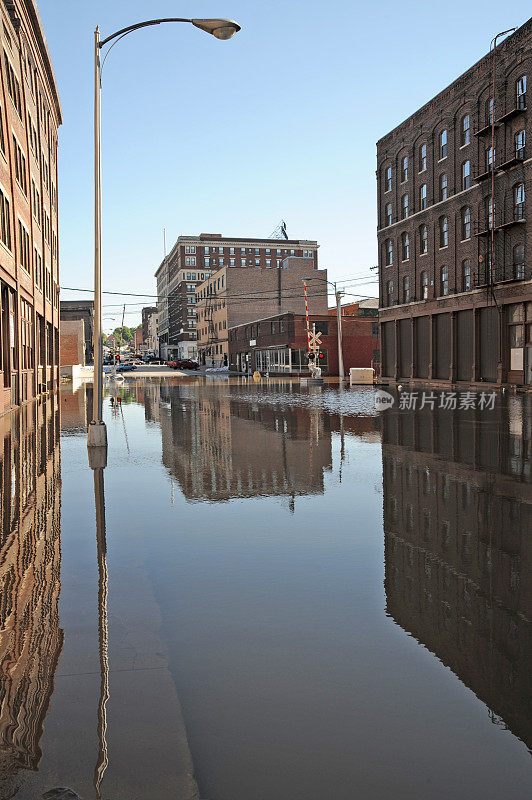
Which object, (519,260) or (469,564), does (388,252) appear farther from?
(469,564)

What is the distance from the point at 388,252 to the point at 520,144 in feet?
63.4

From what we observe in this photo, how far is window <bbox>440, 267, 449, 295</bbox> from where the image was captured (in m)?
47.0

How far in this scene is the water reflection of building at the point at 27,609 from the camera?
11.0ft

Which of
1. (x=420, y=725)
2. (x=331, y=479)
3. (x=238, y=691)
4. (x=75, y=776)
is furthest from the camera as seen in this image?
(x=331, y=479)

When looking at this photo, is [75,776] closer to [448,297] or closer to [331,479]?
[331,479]

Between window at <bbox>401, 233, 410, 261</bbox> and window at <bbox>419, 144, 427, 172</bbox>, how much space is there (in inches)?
205

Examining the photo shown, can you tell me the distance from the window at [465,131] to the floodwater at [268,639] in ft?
127

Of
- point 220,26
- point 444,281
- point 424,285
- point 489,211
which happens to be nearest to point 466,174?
point 489,211

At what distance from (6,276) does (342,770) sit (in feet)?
79.3

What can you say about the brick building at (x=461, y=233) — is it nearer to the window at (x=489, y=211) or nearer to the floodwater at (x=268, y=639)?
the window at (x=489, y=211)

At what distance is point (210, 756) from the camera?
3.13m

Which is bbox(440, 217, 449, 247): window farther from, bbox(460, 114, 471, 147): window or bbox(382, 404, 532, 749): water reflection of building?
bbox(382, 404, 532, 749): water reflection of building

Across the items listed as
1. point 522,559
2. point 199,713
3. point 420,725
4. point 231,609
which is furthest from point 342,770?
point 522,559

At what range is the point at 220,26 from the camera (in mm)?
14094
